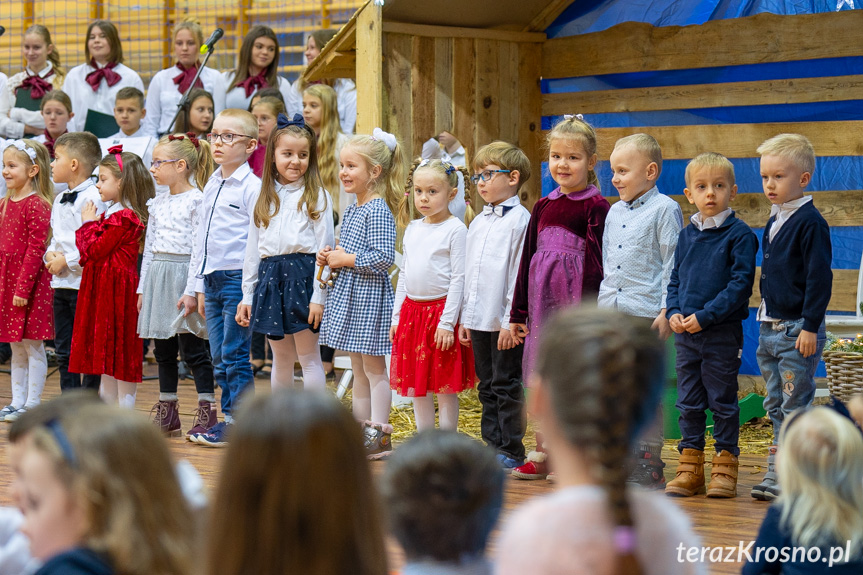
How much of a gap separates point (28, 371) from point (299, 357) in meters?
2.12

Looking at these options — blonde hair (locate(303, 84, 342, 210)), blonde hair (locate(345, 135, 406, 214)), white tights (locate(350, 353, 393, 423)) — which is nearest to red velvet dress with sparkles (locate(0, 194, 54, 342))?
blonde hair (locate(303, 84, 342, 210))

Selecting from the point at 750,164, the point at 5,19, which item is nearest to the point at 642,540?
the point at 750,164

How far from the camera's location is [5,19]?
12555mm

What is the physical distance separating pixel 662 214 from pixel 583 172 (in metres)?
0.43

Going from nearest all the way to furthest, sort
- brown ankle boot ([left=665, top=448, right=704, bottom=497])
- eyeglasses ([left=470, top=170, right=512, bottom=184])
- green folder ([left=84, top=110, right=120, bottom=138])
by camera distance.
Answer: brown ankle boot ([left=665, top=448, right=704, bottom=497]) → eyeglasses ([left=470, top=170, right=512, bottom=184]) → green folder ([left=84, top=110, right=120, bottom=138])

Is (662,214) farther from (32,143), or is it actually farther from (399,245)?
(32,143)

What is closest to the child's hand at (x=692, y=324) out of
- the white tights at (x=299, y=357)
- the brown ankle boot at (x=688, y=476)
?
the brown ankle boot at (x=688, y=476)

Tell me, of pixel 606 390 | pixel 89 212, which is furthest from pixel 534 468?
pixel 606 390

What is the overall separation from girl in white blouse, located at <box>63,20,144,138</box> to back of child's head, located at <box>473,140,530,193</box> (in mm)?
4592

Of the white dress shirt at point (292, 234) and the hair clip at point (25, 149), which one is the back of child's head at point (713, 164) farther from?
the hair clip at point (25, 149)

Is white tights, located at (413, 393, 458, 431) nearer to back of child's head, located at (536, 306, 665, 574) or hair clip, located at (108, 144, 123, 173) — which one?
hair clip, located at (108, 144, 123, 173)

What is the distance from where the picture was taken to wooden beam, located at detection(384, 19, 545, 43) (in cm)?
639

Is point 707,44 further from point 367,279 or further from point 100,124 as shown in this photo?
point 100,124

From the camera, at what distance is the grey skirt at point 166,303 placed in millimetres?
5867
